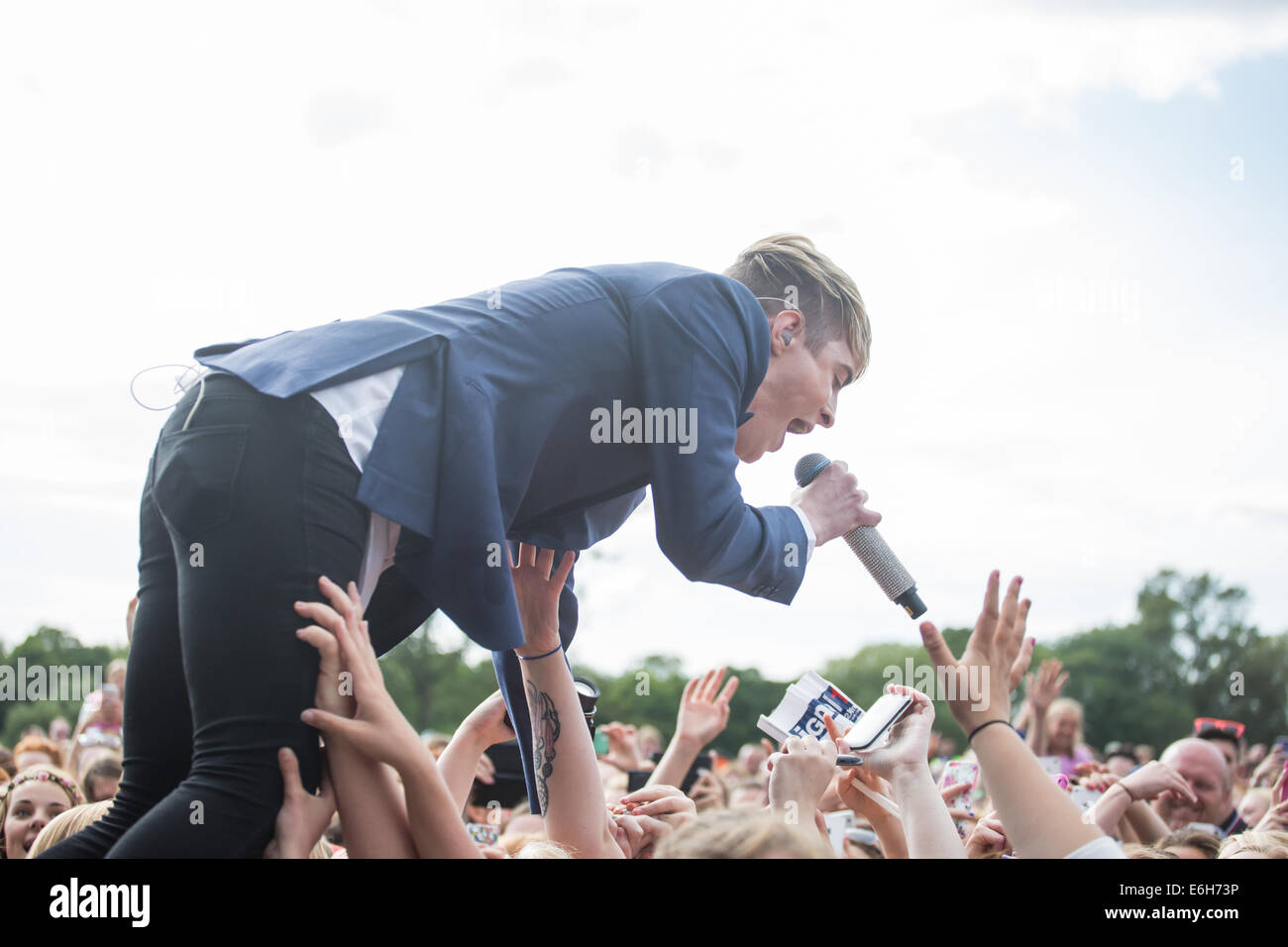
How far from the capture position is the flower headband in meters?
4.75

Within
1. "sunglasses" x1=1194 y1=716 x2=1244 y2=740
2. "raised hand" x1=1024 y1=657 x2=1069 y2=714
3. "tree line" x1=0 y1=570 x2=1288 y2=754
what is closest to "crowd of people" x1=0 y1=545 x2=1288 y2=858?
"raised hand" x1=1024 y1=657 x2=1069 y2=714

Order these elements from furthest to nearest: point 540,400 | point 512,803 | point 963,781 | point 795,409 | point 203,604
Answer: point 512,803
point 963,781
point 795,409
point 540,400
point 203,604

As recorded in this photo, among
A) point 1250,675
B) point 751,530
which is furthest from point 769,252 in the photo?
point 1250,675

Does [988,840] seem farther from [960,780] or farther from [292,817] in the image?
[292,817]

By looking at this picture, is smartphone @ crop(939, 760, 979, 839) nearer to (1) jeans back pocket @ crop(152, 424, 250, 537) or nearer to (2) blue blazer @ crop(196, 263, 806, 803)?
(2) blue blazer @ crop(196, 263, 806, 803)

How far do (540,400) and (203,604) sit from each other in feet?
2.75

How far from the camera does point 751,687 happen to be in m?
57.1

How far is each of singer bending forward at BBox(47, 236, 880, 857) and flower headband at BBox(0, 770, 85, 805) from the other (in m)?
2.94

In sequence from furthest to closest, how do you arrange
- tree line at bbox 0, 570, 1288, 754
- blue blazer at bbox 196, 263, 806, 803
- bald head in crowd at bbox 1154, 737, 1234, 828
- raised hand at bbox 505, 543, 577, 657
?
tree line at bbox 0, 570, 1288, 754, bald head in crowd at bbox 1154, 737, 1234, 828, raised hand at bbox 505, 543, 577, 657, blue blazer at bbox 196, 263, 806, 803

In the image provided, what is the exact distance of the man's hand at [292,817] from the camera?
6.70 feet

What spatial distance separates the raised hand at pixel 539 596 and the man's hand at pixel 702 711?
5.12 ft

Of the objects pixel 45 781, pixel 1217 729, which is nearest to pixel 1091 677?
pixel 1217 729
